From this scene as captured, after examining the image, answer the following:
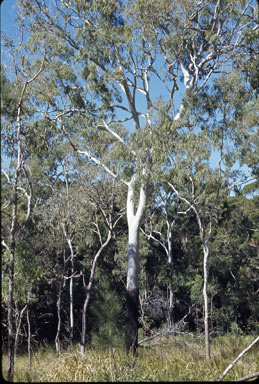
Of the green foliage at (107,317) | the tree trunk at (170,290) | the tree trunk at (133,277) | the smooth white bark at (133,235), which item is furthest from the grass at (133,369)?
the tree trunk at (170,290)

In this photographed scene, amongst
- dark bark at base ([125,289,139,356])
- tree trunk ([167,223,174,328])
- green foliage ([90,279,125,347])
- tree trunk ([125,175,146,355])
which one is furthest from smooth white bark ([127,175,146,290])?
tree trunk ([167,223,174,328])

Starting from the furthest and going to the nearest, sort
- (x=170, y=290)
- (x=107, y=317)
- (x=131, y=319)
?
(x=170, y=290) < (x=107, y=317) < (x=131, y=319)

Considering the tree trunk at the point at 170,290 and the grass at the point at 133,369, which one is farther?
the tree trunk at the point at 170,290

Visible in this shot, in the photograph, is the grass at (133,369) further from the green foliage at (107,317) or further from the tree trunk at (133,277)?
the green foliage at (107,317)

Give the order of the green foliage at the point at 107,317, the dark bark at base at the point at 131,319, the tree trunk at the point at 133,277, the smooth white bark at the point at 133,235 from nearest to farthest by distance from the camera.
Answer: the dark bark at base at the point at 131,319 → the tree trunk at the point at 133,277 → the smooth white bark at the point at 133,235 → the green foliage at the point at 107,317

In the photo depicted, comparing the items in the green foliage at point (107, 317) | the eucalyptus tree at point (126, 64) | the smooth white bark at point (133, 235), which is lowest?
the green foliage at point (107, 317)

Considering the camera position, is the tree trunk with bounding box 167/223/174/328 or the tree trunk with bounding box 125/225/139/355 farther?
the tree trunk with bounding box 167/223/174/328

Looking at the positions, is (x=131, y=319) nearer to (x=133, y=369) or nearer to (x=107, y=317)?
(x=107, y=317)

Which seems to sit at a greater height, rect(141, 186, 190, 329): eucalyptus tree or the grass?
rect(141, 186, 190, 329): eucalyptus tree

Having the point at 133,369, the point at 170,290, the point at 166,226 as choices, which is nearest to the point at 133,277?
the point at 133,369

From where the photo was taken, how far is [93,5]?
29.3 ft

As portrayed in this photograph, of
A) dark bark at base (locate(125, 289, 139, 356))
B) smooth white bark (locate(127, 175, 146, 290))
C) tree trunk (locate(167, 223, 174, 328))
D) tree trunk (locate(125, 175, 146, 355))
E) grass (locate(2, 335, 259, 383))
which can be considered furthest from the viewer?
tree trunk (locate(167, 223, 174, 328))

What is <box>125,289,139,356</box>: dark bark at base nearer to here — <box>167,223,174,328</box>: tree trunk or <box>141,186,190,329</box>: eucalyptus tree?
<box>141,186,190,329</box>: eucalyptus tree

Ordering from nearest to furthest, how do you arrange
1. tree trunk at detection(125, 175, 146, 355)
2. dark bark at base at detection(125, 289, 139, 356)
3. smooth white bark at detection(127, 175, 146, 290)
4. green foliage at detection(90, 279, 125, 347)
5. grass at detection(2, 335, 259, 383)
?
1. grass at detection(2, 335, 259, 383)
2. dark bark at base at detection(125, 289, 139, 356)
3. tree trunk at detection(125, 175, 146, 355)
4. smooth white bark at detection(127, 175, 146, 290)
5. green foliage at detection(90, 279, 125, 347)
